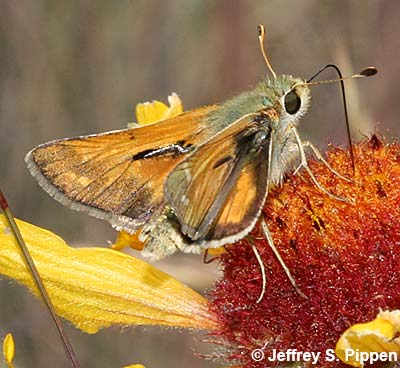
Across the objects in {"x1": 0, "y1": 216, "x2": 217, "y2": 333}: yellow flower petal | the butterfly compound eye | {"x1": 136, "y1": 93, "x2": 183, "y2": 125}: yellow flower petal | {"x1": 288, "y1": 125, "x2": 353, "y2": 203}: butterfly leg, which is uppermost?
the butterfly compound eye

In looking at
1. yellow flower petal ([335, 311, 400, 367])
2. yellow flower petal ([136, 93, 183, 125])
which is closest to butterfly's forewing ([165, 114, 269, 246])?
yellow flower petal ([335, 311, 400, 367])

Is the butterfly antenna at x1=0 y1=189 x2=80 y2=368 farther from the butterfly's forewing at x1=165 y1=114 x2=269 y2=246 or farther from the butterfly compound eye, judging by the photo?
the butterfly compound eye

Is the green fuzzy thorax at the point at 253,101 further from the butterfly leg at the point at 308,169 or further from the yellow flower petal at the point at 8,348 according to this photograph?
the yellow flower petal at the point at 8,348

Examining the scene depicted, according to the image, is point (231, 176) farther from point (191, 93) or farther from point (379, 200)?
point (191, 93)

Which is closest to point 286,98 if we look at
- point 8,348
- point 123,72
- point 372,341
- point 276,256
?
point 276,256

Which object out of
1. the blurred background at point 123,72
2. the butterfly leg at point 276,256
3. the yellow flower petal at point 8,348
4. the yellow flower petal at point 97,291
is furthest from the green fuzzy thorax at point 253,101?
the blurred background at point 123,72

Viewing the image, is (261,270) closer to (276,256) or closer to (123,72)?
(276,256)
